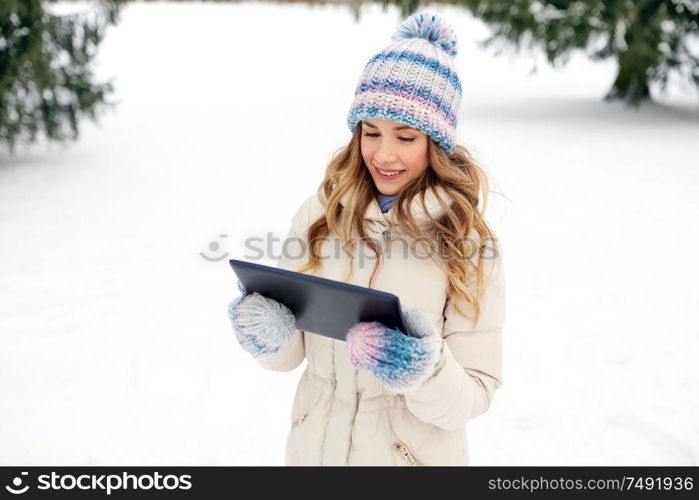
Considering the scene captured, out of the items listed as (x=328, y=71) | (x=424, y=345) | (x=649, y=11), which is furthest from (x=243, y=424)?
(x=328, y=71)

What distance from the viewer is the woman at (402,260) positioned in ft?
5.31

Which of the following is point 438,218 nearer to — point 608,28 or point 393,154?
point 393,154

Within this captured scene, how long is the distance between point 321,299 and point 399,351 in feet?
0.72

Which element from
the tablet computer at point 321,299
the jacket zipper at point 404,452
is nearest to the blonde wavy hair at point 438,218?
the tablet computer at point 321,299

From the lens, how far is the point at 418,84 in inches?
64.2

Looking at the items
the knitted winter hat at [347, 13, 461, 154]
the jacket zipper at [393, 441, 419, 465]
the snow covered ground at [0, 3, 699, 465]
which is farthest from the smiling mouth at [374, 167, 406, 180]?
the jacket zipper at [393, 441, 419, 465]

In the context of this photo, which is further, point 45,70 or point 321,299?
point 45,70

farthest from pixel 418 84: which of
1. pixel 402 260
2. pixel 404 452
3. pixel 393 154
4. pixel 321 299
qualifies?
pixel 404 452

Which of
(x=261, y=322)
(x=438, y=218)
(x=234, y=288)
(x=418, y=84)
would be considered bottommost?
(x=234, y=288)

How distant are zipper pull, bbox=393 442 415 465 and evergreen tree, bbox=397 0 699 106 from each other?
26.7ft

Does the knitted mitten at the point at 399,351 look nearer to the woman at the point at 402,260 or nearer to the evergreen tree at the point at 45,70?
the woman at the point at 402,260

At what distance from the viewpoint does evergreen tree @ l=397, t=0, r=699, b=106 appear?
827cm

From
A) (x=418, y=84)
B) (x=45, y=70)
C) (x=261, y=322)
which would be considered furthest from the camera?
(x=45, y=70)

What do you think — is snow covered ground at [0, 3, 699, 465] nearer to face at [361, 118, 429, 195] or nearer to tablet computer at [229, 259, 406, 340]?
face at [361, 118, 429, 195]
